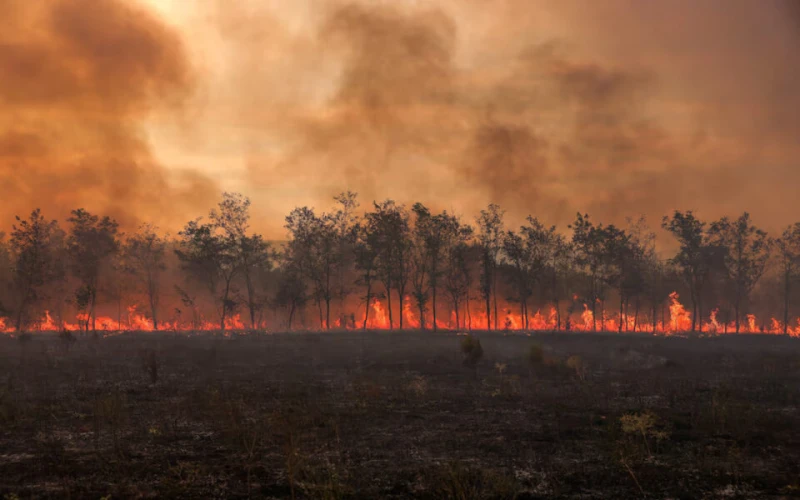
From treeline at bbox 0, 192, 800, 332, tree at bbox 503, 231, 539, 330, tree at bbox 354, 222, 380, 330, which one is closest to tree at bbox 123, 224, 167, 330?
treeline at bbox 0, 192, 800, 332

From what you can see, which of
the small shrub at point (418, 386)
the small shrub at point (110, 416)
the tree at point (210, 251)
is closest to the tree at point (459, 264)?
the tree at point (210, 251)

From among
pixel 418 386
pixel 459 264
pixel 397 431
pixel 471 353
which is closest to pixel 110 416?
pixel 397 431

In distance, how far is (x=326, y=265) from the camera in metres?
98.2

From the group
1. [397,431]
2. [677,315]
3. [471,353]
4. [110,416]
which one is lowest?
[677,315]

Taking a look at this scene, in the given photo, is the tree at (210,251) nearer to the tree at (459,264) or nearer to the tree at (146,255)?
the tree at (146,255)

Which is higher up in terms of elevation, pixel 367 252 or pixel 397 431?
pixel 367 252

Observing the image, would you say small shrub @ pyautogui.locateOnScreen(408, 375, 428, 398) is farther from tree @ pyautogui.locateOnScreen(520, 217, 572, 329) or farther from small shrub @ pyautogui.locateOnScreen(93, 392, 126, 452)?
tree @ pyautogui.locateOnScreen(520, 217, 572, 329)

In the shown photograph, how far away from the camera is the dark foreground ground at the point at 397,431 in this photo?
16.1 metres

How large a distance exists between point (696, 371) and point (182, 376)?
4370cm

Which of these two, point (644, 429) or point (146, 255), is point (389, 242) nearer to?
point (146, 255)

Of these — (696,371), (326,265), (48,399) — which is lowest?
(696,371)

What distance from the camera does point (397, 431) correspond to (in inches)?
916

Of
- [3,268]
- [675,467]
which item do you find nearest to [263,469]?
[675,467]

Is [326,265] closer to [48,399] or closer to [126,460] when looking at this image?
[48,399]
